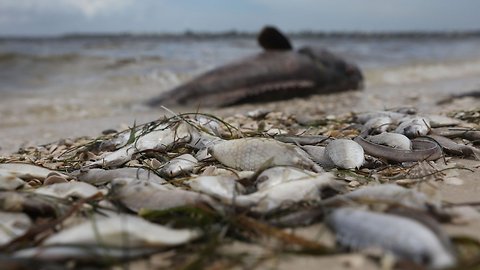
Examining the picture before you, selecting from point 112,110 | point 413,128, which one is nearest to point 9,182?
point 413,128

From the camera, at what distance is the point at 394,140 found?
3256 millimetres

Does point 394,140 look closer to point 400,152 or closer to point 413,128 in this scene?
point 400,152

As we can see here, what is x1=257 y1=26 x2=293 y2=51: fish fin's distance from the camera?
888 cm

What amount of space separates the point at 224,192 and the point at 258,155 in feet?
1.68

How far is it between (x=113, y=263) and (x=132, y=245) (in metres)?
0.09

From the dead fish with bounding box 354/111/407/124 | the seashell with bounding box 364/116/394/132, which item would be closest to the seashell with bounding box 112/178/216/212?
the seashell with bounding box 364/116/394/132

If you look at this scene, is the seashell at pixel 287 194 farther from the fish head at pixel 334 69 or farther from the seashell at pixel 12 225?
the fish head at pixel 334 69

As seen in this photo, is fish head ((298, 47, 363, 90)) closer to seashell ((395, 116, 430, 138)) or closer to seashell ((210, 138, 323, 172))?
seashell ((395, 116, 430, 138))

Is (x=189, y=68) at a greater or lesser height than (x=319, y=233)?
lesser

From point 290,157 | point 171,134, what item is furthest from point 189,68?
point 290,157

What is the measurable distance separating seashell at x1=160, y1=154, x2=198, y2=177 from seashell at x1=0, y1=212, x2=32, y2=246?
0.90 meters

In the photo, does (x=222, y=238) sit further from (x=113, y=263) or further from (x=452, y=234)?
(x=452, y=234)

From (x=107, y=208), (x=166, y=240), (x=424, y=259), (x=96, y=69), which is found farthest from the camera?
(x=96, y=69)

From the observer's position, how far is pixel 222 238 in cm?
187
